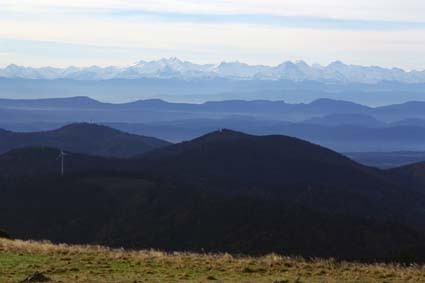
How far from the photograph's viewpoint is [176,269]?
2552 centimetres

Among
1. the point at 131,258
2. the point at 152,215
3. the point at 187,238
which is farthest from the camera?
the point at 152,215

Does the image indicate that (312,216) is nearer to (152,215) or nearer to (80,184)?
(152,215)

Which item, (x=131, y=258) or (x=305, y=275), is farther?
(x=131, y=258)

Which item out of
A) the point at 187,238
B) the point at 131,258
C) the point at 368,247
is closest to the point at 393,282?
the point at 131,258

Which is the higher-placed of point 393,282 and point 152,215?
point 393,282

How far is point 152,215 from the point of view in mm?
121188

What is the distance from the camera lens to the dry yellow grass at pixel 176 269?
2333 cm

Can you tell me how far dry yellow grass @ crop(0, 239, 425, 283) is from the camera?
76.5ft

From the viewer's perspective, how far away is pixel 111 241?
106000 millimetres

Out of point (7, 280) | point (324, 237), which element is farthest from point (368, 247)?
point (7, 280)

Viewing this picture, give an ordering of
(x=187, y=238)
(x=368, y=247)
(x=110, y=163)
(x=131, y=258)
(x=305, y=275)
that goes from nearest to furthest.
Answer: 1. (x=305, y=275)
2. (x=131, y=258)
3. (x=368, y=247)
4. (x=187, y=238)
5. (x=110, y=163)

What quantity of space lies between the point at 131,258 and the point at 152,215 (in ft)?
307

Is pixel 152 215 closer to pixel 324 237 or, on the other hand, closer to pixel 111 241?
pixel 111 241

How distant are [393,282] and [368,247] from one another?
8008 cm
